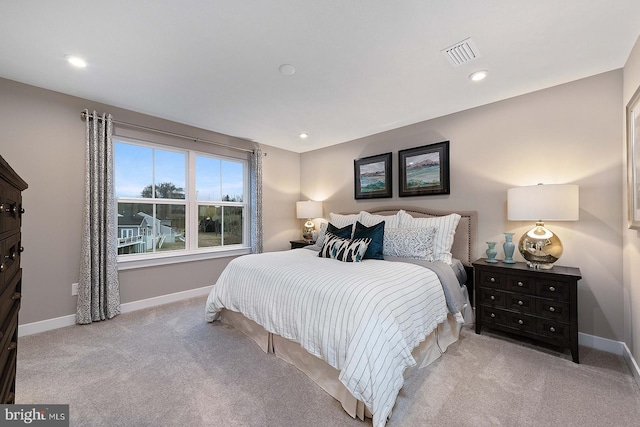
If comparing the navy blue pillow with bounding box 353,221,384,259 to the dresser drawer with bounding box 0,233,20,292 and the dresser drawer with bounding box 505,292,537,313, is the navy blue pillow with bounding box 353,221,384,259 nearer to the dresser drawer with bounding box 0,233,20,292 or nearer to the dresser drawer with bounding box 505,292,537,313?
the dresser drawer with bounding box 505,292,537,313

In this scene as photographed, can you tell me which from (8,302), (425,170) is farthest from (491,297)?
(8,302)

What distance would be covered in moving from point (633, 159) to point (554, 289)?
1103 millimetres

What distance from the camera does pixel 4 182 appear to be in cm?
95

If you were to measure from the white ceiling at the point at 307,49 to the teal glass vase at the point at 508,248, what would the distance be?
146 centimetres

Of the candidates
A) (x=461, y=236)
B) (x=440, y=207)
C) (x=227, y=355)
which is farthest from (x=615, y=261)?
(x=227, y=355)

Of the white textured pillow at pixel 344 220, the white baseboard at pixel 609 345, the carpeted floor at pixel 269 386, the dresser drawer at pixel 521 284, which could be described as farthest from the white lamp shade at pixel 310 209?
the white baseboard at pixel 609 345

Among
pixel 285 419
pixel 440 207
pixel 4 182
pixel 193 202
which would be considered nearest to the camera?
pixel 4 182

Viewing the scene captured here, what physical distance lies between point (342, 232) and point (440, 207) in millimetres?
1321

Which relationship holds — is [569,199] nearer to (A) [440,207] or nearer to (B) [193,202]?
(A) [440,207]

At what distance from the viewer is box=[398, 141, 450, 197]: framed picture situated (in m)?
3.34

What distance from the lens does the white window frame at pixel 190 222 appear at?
335cm

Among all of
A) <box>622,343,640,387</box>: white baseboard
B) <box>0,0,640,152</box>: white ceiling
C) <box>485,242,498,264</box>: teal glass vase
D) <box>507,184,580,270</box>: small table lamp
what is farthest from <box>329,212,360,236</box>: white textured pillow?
<box>622,343,640,387</box>: white baseboard

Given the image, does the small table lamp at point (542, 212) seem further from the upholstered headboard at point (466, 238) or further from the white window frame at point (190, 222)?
the white window frame at point (190, 222)

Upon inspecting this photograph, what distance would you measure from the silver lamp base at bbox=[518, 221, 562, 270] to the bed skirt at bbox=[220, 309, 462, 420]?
0.90 meters
